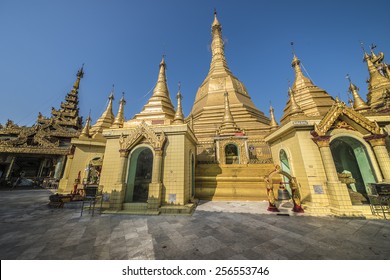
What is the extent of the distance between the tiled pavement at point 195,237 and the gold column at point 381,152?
9.51ft

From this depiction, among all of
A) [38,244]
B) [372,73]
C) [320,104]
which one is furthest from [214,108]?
[38,244]

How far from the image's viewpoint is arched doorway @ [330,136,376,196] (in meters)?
7.95

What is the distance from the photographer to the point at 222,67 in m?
32.2

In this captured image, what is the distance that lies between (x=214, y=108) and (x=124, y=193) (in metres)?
19.1

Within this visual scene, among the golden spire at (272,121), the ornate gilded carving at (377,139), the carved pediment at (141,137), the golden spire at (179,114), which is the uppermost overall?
the golden spire at (272,121)

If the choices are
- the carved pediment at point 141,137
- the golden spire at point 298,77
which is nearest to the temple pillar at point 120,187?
the carved pediment at point 141,137

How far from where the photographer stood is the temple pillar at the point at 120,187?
8.20 metres

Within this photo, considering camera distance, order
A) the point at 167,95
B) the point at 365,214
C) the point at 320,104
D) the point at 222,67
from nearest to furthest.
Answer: the point at 365,214 < the point at 167,95 < the point at 320,104 < the point at 222,67

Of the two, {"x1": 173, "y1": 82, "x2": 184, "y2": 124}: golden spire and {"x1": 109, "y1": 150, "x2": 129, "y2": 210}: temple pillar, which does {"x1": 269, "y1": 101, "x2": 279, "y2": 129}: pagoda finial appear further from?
{"x1": 109, "y1": 150, "x2": 129, "y2": 210}: temple pillar

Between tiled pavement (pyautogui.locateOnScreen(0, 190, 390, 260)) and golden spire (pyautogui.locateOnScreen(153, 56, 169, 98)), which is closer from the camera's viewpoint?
tiled pavement (pyautogui.locateOnScreen(0, 190, 390, 260))

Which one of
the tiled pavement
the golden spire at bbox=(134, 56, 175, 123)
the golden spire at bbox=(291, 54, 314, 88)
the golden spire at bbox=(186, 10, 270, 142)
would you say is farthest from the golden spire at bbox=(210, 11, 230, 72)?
the tiled pavement

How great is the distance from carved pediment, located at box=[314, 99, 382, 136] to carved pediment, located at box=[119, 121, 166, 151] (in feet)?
27.8

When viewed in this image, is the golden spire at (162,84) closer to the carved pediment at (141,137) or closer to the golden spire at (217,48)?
the carved pediment at (141,137)

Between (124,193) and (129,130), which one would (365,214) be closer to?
(124,193)
